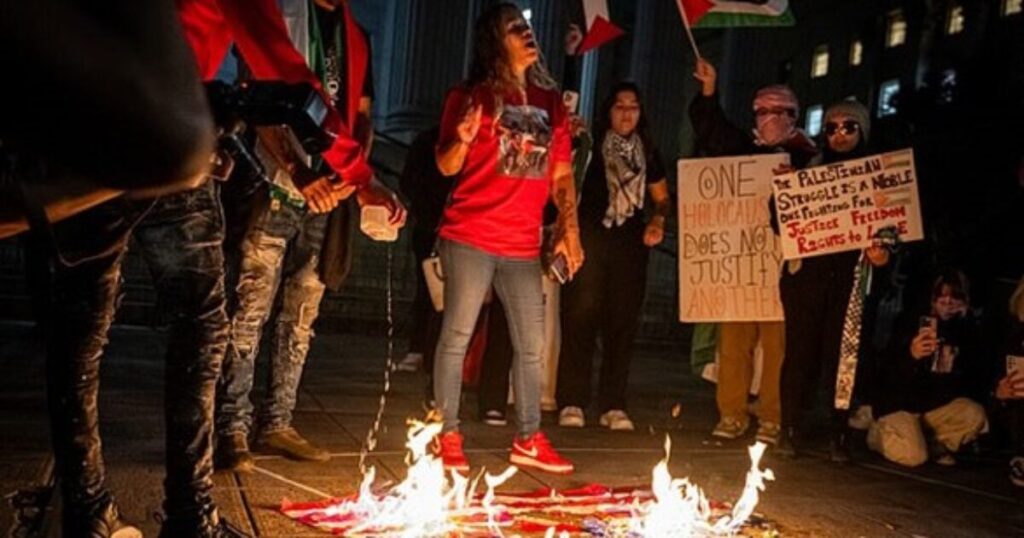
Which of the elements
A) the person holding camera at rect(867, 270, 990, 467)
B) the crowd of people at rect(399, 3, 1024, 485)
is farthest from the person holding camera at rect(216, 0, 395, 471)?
the person holding camera at rect(867, 270, 990, 467)

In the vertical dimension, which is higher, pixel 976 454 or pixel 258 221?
pixel 258 221

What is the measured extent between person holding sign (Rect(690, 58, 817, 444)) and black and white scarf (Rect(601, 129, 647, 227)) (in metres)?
0.56

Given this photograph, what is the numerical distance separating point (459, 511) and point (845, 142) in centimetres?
360

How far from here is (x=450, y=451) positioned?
4660 mm

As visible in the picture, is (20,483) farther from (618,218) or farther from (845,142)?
(845,142)

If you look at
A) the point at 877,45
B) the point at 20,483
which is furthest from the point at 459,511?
the point at 877,45

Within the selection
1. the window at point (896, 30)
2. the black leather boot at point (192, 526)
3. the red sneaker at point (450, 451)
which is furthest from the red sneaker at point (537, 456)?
the window at point (896, 30)

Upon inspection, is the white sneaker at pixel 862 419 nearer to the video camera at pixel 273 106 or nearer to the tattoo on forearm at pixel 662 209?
the tattoo on forearm at pixel 662 209

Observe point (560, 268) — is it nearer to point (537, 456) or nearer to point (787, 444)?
point (537, 456)

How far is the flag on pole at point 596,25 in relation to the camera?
23.0 ft

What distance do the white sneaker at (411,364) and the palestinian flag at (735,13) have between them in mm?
3610

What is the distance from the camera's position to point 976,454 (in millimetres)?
6523

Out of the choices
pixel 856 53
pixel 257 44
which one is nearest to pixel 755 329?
pixel 257 44

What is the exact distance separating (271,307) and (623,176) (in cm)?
265
